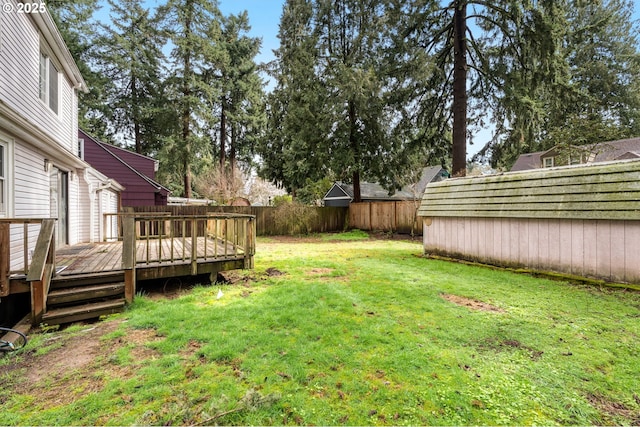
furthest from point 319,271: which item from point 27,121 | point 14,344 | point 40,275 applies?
point 27,121

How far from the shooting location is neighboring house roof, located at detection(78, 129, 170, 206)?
1299 centimetres

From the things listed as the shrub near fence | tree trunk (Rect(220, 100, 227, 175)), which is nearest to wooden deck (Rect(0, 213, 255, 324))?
the shrub near fence

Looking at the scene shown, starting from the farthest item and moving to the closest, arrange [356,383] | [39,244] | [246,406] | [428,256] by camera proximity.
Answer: [428,256], [39,244], [356,383], [246,406]

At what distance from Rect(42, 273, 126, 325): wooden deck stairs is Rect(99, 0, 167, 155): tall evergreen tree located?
17.0m

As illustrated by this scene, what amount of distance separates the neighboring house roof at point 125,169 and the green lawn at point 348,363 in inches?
460

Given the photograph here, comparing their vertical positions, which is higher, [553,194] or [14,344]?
[553,194]

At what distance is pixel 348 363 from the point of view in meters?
2.62

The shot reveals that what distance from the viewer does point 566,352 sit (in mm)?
2768

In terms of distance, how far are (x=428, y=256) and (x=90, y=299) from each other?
7.53 m

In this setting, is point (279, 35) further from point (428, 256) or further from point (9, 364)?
point (9, 364)

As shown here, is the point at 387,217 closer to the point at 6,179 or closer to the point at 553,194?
the point at 553,194

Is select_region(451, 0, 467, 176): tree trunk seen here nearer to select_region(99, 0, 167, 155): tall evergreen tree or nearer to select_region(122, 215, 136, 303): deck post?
select_region(122, 215, 136, 303): deck post

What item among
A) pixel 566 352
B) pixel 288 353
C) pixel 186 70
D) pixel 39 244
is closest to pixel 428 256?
pixel 566 352

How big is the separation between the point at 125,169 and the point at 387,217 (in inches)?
513
